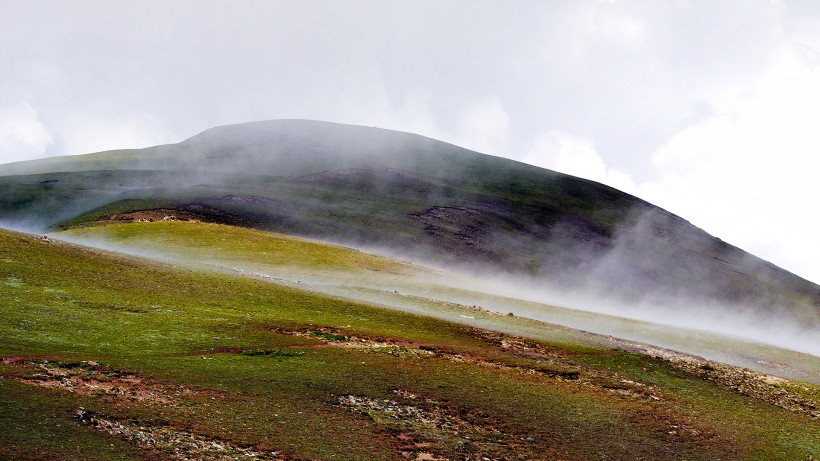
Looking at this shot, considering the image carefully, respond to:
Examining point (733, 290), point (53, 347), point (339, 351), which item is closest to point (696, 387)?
point (339, 351)

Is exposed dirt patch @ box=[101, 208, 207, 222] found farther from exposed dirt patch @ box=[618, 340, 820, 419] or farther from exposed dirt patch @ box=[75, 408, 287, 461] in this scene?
exposed dirt patch @ box=[75, 408, 287, 461]

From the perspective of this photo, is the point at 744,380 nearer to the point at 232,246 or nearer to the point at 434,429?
the point at 434,429

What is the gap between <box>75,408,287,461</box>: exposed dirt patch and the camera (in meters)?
22.2

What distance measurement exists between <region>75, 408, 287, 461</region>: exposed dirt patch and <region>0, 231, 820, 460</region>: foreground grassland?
83mm

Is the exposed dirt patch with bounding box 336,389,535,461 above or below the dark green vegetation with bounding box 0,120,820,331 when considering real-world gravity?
below

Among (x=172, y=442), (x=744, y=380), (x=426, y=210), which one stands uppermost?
(x=426, y=210)

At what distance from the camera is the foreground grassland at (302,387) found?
24156mm

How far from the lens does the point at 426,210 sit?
133 m

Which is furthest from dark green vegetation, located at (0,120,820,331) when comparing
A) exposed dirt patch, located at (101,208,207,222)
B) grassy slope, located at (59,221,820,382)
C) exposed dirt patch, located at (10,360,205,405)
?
exposed dirt patch, located at (10,360,205,405)

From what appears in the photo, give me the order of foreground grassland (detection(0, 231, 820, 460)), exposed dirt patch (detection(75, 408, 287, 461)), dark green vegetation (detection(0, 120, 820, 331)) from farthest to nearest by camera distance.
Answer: dark green vegetation (detection(0, 120, 820, 331))
foreground grassland (detection(0, 231, 820, 460))
exposed dirt patch (detection(75, 408, 287, 461))

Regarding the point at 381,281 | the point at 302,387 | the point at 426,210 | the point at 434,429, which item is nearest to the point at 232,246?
the point at 381,281

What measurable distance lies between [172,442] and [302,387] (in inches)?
351

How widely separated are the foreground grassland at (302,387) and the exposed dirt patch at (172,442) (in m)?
0.08

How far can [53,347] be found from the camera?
99.6ft
